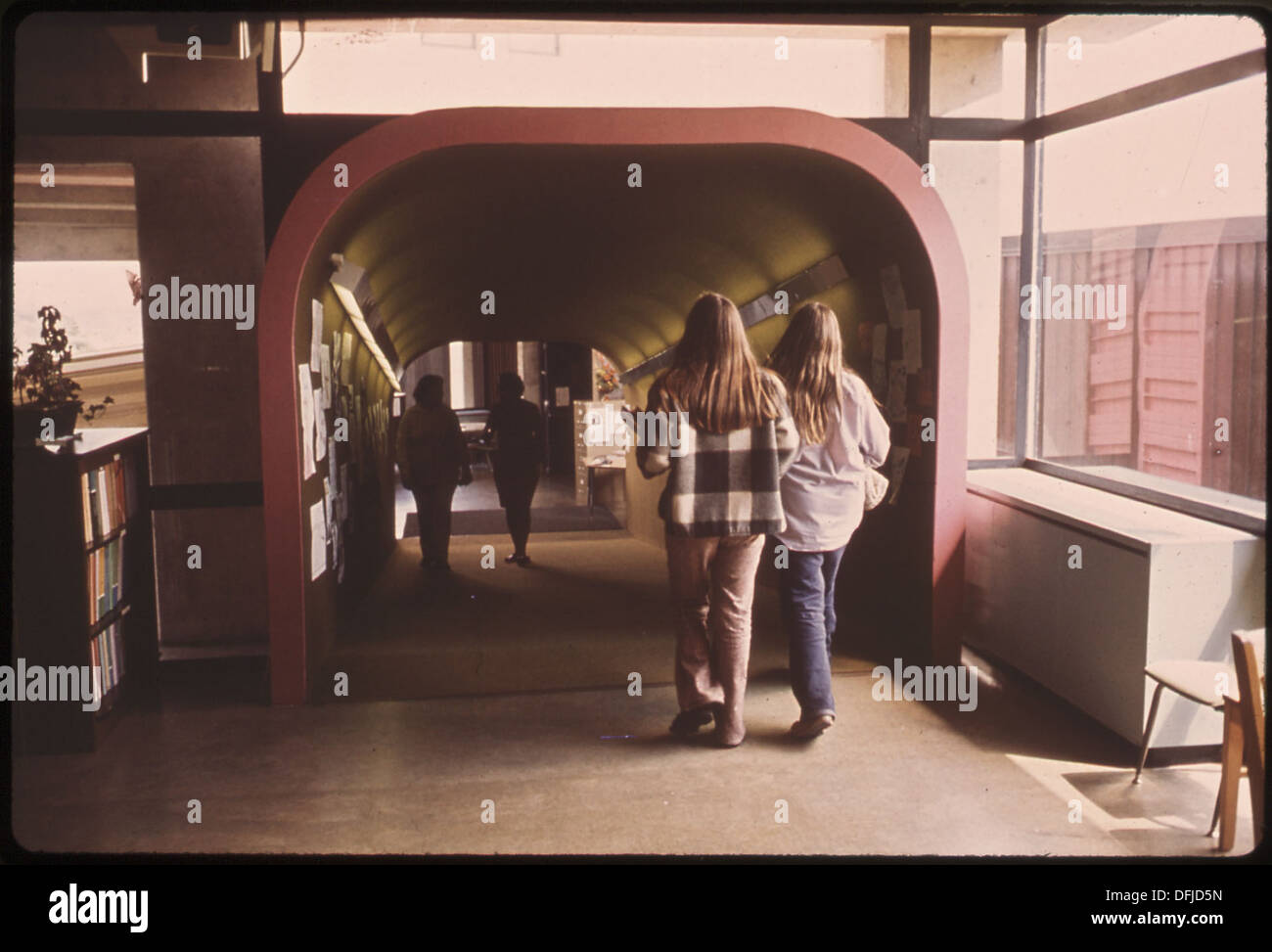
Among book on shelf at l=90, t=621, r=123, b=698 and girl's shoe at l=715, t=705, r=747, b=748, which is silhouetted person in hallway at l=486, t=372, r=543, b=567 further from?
girl's shoe at l=715, t=705, r=747, b=748

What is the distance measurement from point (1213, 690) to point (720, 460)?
190cm

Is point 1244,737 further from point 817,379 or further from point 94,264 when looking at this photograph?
point 94,264

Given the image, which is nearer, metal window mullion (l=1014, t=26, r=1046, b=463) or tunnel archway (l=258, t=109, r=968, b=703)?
tunnel archway (l=258, t=109, r=968, b=703)

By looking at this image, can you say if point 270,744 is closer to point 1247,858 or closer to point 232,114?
point 232,114

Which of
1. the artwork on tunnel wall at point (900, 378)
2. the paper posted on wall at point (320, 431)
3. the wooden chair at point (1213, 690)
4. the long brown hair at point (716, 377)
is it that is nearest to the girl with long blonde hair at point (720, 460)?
the long brown hair at point (716, 377)

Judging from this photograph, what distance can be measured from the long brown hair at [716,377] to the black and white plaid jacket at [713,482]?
0.05 m

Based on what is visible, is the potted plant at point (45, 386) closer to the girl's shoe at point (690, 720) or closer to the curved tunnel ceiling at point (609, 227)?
the curved tunnel ceiling at point (609, 227)

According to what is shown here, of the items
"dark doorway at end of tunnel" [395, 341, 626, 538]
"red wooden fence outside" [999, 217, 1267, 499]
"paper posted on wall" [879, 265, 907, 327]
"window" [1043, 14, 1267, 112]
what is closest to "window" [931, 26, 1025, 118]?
"window" [1043, 14, 1267, 112]

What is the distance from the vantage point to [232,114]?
16.1 ft

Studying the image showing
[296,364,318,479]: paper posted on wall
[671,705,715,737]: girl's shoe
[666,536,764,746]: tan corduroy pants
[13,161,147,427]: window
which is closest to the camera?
[666,536,764,746]: tan corduroy pants

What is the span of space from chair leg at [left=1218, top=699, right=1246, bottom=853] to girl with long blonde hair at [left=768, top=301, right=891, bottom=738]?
1466mm

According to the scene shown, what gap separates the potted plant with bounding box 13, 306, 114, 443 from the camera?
447 cm
